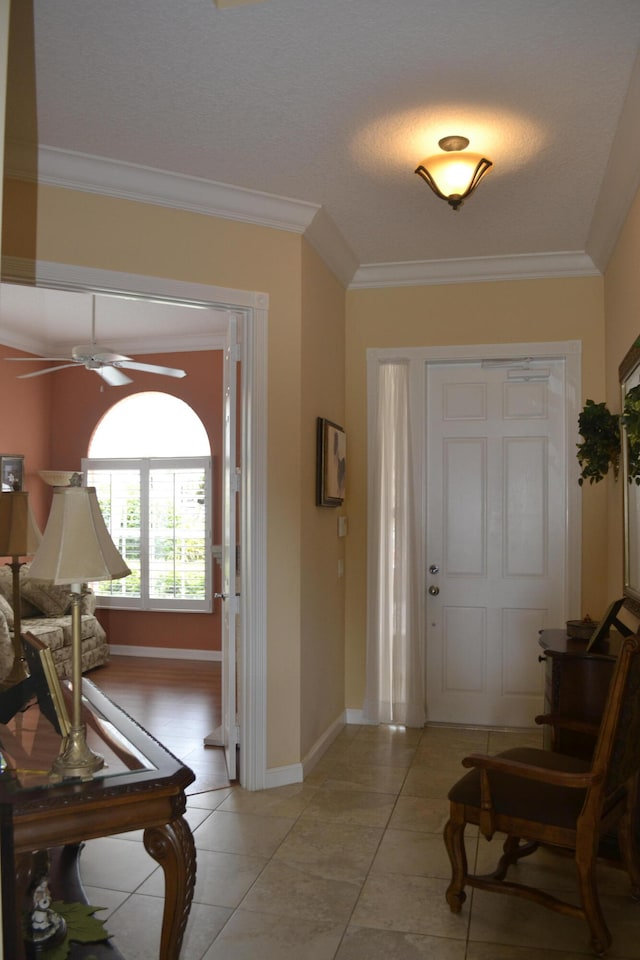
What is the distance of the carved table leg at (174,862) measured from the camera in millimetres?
2082

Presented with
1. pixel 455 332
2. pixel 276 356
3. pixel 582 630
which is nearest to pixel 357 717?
pixel 582 630

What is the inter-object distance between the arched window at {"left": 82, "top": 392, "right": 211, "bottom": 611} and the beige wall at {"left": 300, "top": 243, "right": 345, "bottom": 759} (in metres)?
2.69

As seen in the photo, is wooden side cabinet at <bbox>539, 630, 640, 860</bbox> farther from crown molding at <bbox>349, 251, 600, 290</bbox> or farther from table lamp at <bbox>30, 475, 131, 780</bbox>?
crown molding at <bbox>349, 251, 600, 290</bbox>

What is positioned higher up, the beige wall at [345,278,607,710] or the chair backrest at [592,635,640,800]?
the beige wall at [345,278,607,710]

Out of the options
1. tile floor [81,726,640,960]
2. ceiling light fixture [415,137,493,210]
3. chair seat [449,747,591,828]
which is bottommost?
tile floor [81,726,640,960]

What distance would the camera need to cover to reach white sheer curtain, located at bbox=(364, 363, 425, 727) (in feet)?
16.7

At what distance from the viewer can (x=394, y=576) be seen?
5.18 meters

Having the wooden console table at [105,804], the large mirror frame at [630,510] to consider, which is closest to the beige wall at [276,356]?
the large mirror frame at [630,510]

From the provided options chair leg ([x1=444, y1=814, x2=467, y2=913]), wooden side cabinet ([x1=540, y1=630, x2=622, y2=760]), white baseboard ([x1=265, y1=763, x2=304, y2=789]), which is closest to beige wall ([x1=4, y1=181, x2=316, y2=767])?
white baseboard ([x1=265, y1=763, x2=304, y2=789])

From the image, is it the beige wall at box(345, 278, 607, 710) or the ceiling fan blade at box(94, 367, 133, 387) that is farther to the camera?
the ceiling fan blade at box(94, 367, 133, 387)

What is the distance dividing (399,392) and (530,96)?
2380 millimetres

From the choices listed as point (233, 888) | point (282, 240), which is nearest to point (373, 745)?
point (233, 888)

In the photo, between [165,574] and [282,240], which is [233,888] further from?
[165,574]

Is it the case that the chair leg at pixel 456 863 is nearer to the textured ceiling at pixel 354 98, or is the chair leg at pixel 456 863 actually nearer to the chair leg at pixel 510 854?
the chair leg at pixel 510 854
